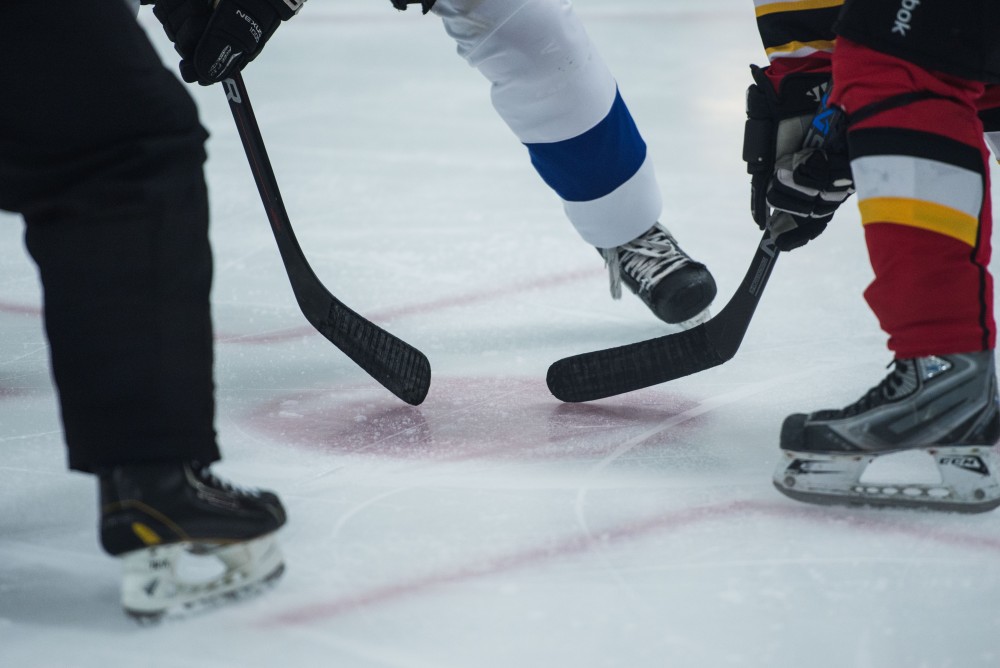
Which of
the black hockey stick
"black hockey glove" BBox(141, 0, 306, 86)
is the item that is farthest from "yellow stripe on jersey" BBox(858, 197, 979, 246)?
"black hockey glove" BBox(141, 0, 306, 86)

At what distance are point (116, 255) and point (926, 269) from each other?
0.69 m

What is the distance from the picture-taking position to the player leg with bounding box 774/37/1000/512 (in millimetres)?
994

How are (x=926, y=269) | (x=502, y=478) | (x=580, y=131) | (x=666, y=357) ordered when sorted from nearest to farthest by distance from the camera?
(x=926, y=269) < (x=502, y=478) < (x=666, y=357) < (x=580, y=131)

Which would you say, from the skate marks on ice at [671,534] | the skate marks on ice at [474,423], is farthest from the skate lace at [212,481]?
the skate marks on ice at [474,423]

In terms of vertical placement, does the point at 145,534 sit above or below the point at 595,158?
below

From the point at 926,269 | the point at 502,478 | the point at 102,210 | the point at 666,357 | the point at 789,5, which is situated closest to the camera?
the point at 102,210

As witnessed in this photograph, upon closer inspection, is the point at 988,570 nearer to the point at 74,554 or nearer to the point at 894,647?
the point at 894,647

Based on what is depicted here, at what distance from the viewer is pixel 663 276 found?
155cm

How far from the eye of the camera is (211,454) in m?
0.91

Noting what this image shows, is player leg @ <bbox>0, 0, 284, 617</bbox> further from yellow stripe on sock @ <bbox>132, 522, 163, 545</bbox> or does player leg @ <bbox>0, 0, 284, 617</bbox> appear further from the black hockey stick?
the black hockey stick

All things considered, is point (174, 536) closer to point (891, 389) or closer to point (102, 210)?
point (102, 210)

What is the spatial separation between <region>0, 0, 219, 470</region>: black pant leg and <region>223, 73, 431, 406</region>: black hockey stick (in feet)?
1.76

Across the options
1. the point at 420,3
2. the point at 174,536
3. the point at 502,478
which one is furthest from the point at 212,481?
the point at 420,3

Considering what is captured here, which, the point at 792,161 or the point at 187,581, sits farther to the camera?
the point at 792,161
